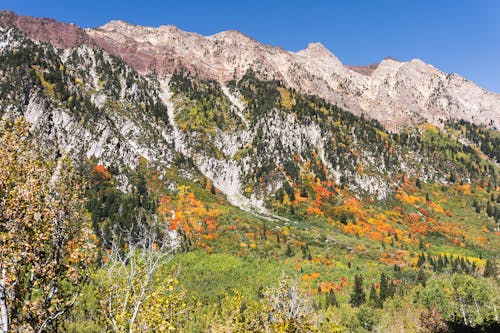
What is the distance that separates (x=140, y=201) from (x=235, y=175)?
60.4m

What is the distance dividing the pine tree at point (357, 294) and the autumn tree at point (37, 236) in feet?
327

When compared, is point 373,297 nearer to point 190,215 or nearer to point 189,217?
point 189,217

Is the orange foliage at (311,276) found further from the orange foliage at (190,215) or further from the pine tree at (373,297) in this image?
the orange foliage at (190,215)

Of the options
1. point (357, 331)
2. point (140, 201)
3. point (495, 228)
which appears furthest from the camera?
point (495, 228)

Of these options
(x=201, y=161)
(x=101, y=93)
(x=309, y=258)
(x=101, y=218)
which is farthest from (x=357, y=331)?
(x=101, y=93)

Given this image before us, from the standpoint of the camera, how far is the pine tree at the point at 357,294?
101m

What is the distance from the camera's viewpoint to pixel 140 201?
452 feet

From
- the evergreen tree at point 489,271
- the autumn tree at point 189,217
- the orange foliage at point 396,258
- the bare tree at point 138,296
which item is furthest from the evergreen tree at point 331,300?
the bare tree at point 138,296

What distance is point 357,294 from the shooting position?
10125cm

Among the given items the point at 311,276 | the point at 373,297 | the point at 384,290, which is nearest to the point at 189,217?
the point at 311,276

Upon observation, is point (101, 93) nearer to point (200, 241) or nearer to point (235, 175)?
point (235, 175)

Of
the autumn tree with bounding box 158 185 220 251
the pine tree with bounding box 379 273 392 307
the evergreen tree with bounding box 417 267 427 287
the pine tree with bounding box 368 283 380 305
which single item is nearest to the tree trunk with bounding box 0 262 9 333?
the pine tree with bounding box 368 283 380 305

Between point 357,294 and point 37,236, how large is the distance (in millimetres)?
102118

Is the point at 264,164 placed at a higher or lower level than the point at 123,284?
higher
